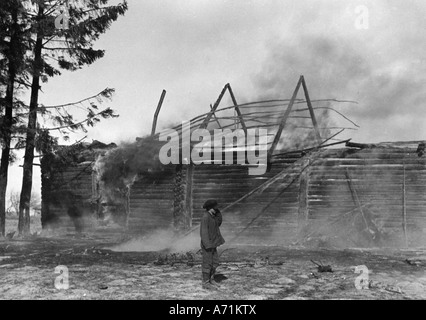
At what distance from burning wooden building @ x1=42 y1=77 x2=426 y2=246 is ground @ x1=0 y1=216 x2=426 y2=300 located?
1.59 m

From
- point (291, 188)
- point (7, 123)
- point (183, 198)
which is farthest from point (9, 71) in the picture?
point (291, 188)

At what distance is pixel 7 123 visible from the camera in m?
16.6

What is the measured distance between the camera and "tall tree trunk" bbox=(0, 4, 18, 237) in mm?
16422

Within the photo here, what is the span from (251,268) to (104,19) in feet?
44.3

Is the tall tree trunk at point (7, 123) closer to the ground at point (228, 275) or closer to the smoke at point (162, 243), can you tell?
the ground at point (228, 275)

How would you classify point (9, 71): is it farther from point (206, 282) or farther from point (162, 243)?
point (206, 282)

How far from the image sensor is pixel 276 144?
Answer: 560 inches

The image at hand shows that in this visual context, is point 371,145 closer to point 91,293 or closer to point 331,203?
point 331,203

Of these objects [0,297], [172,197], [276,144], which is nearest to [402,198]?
[276,144]

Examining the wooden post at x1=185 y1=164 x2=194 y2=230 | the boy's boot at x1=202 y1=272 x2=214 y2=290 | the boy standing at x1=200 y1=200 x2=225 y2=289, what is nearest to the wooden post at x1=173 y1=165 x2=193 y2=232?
the wooden post at x1=185 y1=164 x2=194 y2=230

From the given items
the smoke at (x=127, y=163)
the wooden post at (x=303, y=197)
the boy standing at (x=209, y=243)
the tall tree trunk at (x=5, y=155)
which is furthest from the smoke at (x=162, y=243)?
the tall tree trunk at (x=5, y=155)

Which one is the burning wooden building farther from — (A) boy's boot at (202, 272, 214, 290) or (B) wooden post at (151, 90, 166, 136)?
(A) boy's boot at (202, 272, 214, 290)

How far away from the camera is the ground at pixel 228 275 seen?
266 inches

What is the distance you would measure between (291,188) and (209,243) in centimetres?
719
